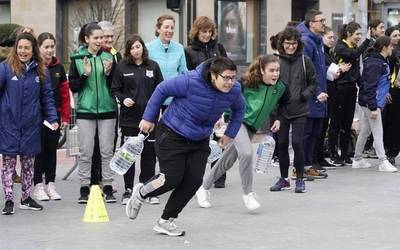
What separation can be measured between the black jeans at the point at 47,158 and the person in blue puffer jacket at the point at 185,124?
7.58 ft

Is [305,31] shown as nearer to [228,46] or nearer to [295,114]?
[295,114]

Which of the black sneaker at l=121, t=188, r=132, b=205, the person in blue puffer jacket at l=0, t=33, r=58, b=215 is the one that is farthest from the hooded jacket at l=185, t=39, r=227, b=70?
the person in blue puffer jacket at l=0, t=33, r=58, b=215

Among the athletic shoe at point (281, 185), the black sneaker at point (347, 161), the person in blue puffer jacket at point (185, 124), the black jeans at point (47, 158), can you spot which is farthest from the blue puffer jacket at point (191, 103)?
the black sneaker at point (347, 161)

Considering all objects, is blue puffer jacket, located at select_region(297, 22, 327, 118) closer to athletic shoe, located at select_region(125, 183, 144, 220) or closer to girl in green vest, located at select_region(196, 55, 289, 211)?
girl in green vest, located at select_region(196, 55, 289, 211)

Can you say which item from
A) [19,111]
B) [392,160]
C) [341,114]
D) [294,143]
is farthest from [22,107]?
[392,160]

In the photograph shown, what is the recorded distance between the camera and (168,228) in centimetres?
798

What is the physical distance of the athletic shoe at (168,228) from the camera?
7.98m

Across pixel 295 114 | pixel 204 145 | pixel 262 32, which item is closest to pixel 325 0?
pixel 262 32

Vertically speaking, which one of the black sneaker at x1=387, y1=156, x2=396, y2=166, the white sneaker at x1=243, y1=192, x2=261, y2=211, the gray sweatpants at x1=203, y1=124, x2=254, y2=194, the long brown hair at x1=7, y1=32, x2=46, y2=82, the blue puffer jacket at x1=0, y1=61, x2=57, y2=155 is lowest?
the black sneaker at x1=387, y1=156, x2=396, y2=166

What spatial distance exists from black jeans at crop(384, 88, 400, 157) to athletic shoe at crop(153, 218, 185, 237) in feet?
20.9

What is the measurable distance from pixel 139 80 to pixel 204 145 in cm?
187

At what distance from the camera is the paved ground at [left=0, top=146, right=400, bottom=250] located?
768cm

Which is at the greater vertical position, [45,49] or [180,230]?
[45,49]

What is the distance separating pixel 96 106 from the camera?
9.76 metres
